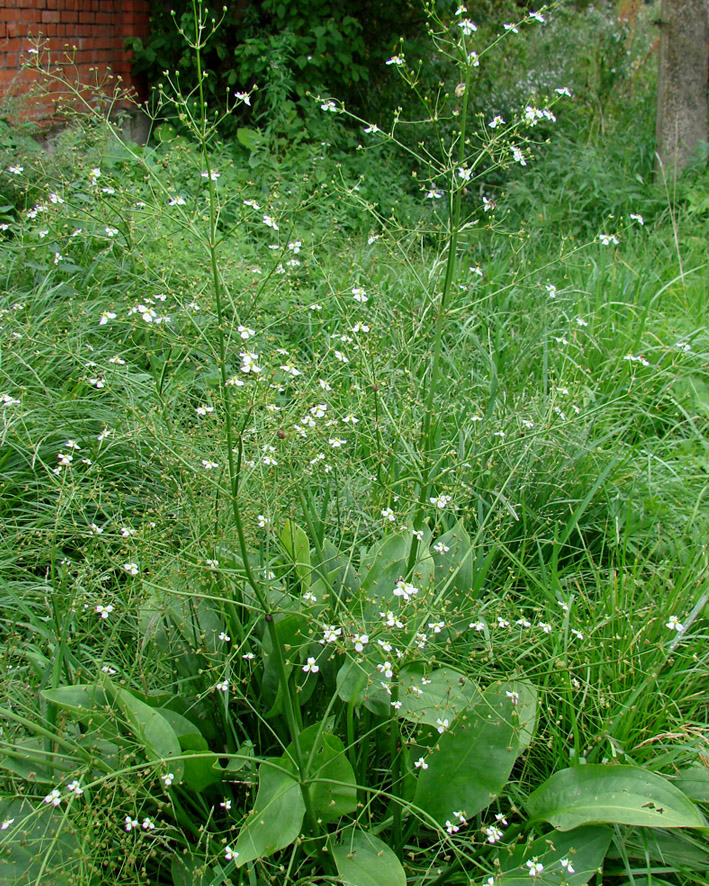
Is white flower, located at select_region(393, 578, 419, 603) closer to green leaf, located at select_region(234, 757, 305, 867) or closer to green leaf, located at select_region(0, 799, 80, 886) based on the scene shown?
green leaf, located at select_region(234, 757, 305, 867)

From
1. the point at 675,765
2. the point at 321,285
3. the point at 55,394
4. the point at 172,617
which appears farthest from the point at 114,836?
the point at 321,285

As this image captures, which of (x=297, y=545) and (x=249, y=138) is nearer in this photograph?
(x=297, y=545)

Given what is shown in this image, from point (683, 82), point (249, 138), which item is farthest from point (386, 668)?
point (683, 82)

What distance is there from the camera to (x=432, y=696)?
1.77m

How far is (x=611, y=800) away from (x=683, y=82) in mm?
5782

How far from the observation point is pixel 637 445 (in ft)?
9.95

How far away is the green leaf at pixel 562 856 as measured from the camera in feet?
5.30

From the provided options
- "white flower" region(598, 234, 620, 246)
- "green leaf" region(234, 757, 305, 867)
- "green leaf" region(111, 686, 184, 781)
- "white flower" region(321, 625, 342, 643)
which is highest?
"white flower" region(598, 234, 620, 246)

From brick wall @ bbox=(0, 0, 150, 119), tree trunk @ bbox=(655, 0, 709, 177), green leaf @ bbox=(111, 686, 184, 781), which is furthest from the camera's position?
tree trunk @ bbox=(655, 0, 709, 177)

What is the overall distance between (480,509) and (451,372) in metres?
0.94

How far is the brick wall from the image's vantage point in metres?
5.26

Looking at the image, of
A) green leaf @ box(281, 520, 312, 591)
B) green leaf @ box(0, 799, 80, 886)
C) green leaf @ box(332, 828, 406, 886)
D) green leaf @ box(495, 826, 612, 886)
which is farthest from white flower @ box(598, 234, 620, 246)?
green leaf @ box(0, 799, 80, 886)

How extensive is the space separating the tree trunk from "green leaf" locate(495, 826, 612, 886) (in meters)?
5.29

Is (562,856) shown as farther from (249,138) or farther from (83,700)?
(249,138)
